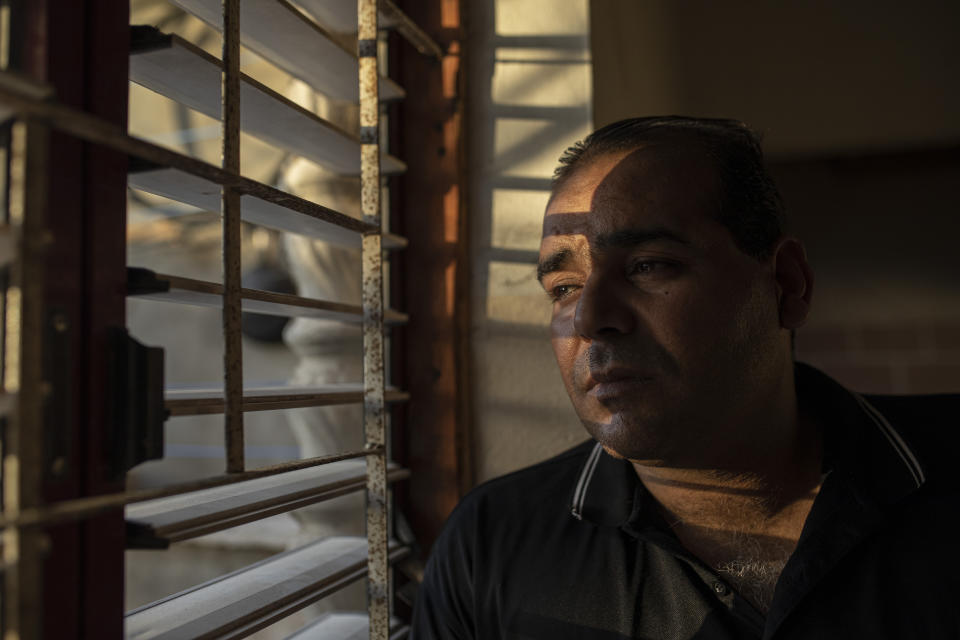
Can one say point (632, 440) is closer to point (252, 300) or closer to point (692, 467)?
point (692, 467)

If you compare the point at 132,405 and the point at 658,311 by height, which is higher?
the point at 658,311

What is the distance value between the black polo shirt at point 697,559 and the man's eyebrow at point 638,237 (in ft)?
1.27

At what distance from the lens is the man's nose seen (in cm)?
101

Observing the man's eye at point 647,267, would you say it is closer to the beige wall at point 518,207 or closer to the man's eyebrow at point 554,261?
the man's eyebrow at point 554,261

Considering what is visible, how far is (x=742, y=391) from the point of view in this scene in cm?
107

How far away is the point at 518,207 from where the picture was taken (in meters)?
1.39

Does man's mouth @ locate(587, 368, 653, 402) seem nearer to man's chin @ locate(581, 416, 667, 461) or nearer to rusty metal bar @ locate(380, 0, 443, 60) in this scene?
man's chin @ locate(581, 416, 667, 461)

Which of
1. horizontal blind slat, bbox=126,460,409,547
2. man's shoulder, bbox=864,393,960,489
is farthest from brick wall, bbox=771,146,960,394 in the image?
horizontal blind slat, bbox=126,460,409,547

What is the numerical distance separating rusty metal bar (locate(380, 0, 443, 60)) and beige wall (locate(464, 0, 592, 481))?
105mm

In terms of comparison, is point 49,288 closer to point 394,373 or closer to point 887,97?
point 394,373

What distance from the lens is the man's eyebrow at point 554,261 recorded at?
1095mm

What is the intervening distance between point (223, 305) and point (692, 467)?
29.6 inches

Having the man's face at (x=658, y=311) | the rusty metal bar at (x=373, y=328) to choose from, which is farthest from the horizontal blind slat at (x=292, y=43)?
the man's face at (x=658, y=311)

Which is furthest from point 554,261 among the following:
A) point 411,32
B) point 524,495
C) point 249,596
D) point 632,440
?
point 249,596
